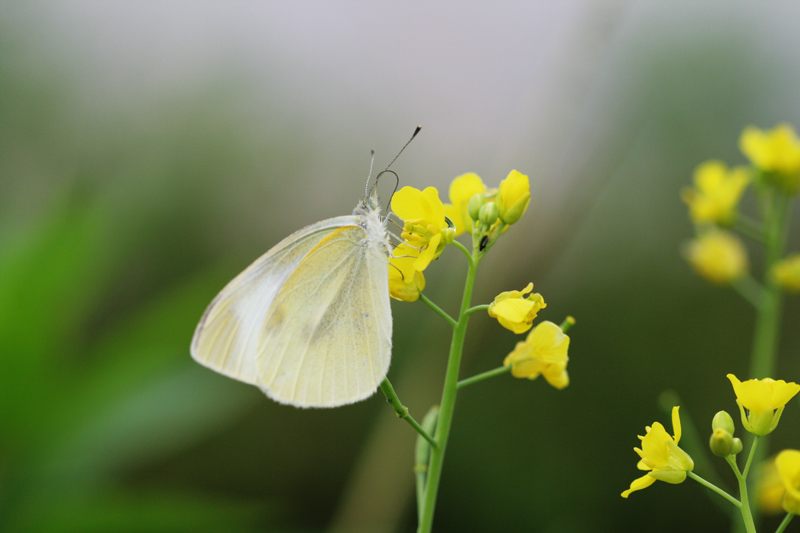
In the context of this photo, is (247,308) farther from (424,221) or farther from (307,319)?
(424,221)

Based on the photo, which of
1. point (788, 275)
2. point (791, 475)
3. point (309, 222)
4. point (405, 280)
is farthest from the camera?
point (309, 222)

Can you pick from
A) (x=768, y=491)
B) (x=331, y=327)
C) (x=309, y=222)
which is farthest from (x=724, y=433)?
(x=309, y=222)

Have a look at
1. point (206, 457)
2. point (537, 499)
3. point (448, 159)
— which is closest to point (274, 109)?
point (448, 159)

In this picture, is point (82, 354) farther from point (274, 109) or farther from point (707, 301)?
point (707, 301)

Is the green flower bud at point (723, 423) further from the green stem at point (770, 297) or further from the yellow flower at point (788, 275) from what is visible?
the yellow flower at point (788, 275)

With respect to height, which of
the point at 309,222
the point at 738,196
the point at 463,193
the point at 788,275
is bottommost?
the point at 309,222

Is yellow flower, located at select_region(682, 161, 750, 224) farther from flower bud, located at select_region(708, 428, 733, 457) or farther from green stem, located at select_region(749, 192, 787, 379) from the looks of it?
flower bud, located at select_region(708, 428, 733, 457)

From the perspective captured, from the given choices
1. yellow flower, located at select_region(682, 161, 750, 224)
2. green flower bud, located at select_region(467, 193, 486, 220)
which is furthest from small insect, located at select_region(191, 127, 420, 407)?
yellow flower, located at select_region(682, 161, 750, 224)
